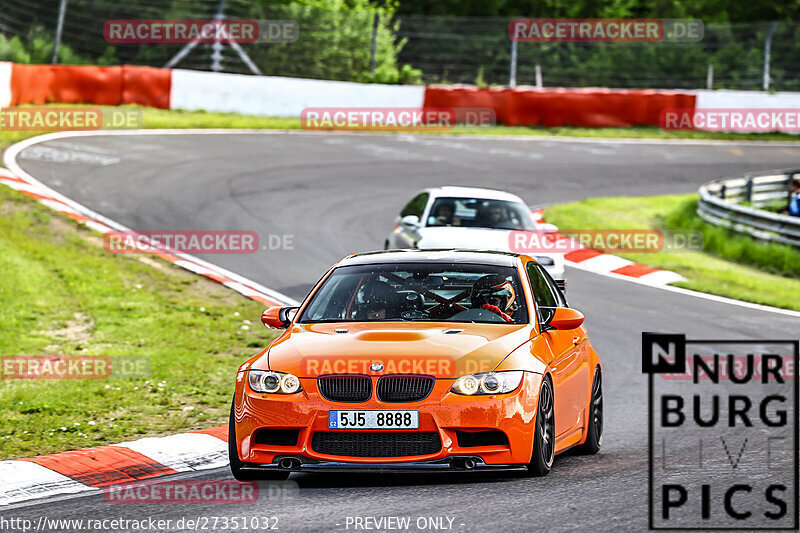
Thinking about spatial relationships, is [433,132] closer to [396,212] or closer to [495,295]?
[396,212]

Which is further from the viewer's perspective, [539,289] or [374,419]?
[539,289]

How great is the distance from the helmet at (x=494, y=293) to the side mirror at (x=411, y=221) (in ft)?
21.7

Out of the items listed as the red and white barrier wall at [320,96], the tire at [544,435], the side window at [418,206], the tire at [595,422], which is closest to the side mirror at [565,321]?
the tire at [544,435]

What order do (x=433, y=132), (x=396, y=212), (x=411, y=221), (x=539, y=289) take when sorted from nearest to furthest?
(x=539, y=289), (x=411, y=221), (x=396, y=212), (x=433, y=132)

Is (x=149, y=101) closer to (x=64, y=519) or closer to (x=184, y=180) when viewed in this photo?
(x=184, y=180)

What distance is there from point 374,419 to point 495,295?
67.5 inches

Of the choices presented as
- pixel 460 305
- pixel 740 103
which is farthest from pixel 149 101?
pixel 460 305

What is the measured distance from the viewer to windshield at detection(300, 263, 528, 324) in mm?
7829

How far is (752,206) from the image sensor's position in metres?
24.0

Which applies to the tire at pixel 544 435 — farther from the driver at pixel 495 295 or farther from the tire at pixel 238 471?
the tire at pixel 238 471

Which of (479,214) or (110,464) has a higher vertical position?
(479,214)

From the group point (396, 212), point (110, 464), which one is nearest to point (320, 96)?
point (396, 212)

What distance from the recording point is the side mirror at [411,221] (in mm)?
14734

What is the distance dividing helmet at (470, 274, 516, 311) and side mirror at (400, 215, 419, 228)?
6.60 m
